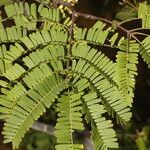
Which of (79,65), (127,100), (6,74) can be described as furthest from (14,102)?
(127,100)

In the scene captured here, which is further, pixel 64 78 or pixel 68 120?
pixel 64 78

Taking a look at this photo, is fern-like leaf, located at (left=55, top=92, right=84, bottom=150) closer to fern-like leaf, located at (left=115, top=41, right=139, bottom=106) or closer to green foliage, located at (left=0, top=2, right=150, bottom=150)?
green foliage, located at (left=0, top=2, right=150, bottom=150)

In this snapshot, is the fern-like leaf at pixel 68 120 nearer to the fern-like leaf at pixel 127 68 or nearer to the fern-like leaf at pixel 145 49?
the fern-like leaf at pixel 127 68

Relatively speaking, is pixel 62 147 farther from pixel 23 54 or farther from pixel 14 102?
pixel 23 54

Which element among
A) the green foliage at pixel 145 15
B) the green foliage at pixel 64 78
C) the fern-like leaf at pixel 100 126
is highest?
the green foliage at pixel 145 15

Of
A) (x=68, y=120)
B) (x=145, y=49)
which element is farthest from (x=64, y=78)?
(x=145, y=49)

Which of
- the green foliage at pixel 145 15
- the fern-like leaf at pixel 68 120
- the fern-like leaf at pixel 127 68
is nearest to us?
the fern-like leaf at pixel 68 120

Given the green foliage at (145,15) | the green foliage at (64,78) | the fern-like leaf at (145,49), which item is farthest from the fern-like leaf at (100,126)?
the green foliage at (145,15)

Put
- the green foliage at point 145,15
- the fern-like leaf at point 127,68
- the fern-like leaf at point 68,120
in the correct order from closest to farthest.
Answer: the fern-like leaf at point 68,120
the fern-like leaf at point 127,68
the green foliage at point 145,15

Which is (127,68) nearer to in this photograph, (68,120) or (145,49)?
(145,49)
